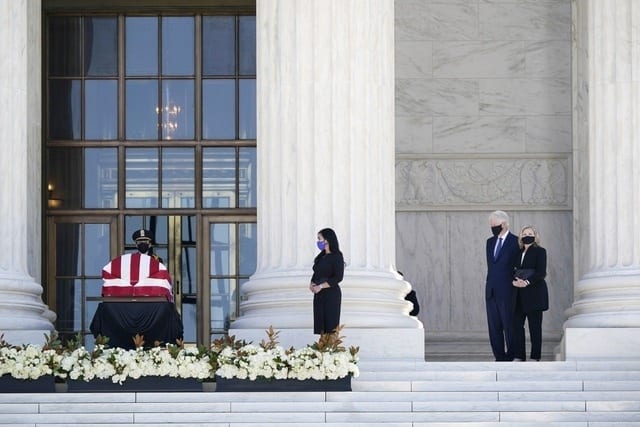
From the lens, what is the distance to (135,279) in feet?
100

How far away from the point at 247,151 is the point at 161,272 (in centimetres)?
821

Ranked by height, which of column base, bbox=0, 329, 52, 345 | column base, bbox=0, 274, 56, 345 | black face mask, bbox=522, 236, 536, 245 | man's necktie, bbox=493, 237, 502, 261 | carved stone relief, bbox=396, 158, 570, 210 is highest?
carved stone relief, bbox=396, 158, 570, 210

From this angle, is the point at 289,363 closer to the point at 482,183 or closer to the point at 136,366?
the point at 136,366

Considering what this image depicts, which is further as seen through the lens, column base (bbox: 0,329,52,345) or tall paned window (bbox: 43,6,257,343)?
tall paned window (bbox: 43,6,257,343)

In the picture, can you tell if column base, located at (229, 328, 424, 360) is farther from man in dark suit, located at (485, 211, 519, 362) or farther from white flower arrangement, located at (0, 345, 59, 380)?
white flower arrangement, located at (0, 345, 59, 380)

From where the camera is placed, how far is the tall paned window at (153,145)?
125 ft

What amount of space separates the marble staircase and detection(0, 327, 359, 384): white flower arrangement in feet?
1.03

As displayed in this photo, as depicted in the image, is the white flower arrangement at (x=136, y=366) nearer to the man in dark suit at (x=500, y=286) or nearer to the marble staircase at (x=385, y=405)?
the marble staircase at (x=385, y=405)

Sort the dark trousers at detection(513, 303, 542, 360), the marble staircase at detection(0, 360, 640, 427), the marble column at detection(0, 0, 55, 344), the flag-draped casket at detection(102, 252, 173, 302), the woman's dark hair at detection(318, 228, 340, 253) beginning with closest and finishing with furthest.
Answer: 1. the marble staircase at detection(0, 360, 640, 427)
2. the woman's dark hair at detection(318, 228, 340, 253)
3. the flag-draped casket at detection(102, 252, 173, 302)
4. the dark trousers at detection(513, 303, 542, 360)
5. the marble column at detection(0, 0, 55, 344)

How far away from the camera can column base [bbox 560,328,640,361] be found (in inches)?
1198

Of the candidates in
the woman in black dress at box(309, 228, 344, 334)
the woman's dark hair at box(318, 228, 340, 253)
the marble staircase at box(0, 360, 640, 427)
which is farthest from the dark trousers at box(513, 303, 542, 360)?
the woman's dark hair at box(318, 228, 340, 253)

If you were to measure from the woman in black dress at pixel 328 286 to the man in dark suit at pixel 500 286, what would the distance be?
312 cm

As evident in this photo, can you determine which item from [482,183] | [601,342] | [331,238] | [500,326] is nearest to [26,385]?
[331,238]

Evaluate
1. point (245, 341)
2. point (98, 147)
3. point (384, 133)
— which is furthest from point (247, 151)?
point (245, 341)
